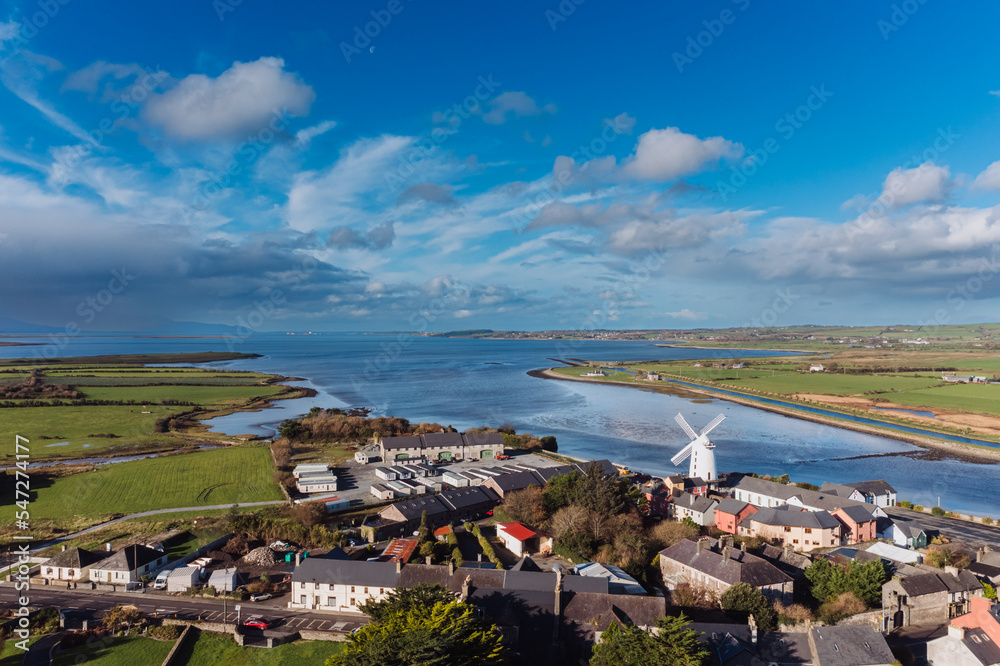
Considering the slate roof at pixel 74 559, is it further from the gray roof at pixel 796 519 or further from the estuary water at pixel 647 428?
the estuary water at pixel 647 428

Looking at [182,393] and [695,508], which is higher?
[182,393]

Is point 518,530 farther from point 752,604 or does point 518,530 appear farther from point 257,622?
point 257,622

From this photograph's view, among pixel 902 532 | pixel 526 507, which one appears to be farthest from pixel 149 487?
pixel 902 532

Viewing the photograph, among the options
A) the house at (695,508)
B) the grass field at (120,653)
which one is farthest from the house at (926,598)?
the grass field at (120,653)

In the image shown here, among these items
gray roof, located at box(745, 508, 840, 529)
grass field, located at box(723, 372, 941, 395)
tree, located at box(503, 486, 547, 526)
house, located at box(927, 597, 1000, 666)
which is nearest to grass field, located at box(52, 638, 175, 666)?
tree, located at box(503, 486, 547, 526)

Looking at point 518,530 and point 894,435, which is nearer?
point 518,530

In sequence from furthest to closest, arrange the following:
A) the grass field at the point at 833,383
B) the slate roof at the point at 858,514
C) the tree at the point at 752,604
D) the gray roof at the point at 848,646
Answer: the grass field at the point at 833,383, the slate roof at the point at 858,514, the tree at the point at 752,604, the gray roof at the point at 848,646

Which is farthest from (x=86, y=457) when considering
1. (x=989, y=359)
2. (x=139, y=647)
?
(x=989, y=359)

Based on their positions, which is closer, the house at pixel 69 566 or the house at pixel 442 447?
the house at pixel 69 566
